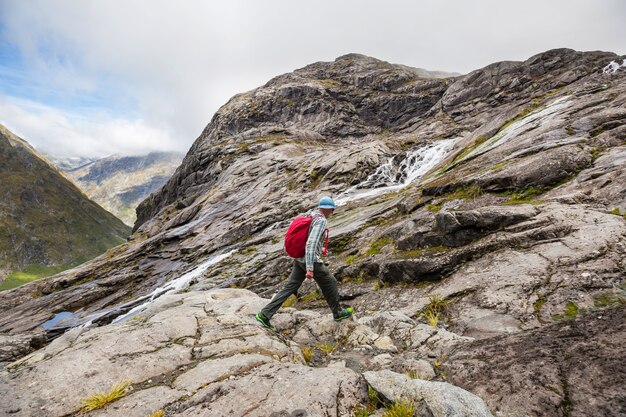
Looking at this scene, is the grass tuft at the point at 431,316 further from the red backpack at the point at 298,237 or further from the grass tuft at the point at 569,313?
the red backpack at the point at 298,237

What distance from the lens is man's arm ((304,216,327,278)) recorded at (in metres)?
10.3

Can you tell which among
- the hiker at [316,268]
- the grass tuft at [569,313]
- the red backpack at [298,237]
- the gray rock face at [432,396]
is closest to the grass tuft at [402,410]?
the gray rock face at [432,396]

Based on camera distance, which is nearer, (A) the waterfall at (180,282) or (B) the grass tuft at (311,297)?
(B) the grass tuft at (311,297)

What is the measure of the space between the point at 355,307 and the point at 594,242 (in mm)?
9507

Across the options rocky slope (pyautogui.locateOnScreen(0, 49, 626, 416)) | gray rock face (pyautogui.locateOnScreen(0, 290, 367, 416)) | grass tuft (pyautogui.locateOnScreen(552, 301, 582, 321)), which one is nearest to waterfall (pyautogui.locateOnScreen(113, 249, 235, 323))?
rocky slope (pyautogui.locateOnScreen(0, 49, 626, 416))

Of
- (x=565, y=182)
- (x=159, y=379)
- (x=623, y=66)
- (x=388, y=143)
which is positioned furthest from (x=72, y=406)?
(x=623, y=66)

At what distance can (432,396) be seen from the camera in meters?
5.94

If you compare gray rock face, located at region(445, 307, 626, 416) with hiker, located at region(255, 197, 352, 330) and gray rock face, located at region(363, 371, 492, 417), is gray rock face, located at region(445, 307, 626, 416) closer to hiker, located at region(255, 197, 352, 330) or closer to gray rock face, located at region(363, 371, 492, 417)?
gray rock face, located at region(363, 371, 492, 417)

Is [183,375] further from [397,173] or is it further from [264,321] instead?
[397,173]

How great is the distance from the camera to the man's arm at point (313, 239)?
33.8 feet

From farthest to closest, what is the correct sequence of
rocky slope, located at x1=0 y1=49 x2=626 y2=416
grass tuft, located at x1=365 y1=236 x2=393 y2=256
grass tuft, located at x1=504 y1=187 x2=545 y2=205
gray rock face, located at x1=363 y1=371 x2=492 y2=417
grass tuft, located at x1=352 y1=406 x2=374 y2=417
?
grass tuft, located at x1=365 y1=236 x2=393 y2=256, grass tuft, located at x1=504 y1=187 x2=545 y2=205, rocky slope, located at x1=0 y1=49 x2=626 y2=416, grass tuft, located at x1=352 y1=406 x2=374 y2=417, gray rock face, located at x1=363 y1=371 x2=492 y2=417

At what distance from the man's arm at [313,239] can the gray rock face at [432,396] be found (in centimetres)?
411

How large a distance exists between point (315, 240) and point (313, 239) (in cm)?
7

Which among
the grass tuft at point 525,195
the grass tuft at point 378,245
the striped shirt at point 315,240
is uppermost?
the striped shirt at point 315,240
